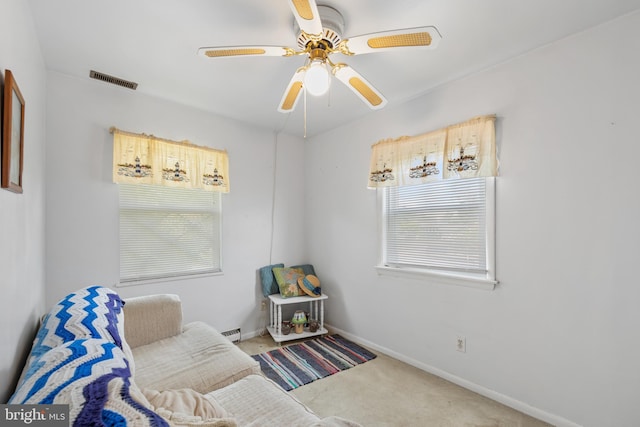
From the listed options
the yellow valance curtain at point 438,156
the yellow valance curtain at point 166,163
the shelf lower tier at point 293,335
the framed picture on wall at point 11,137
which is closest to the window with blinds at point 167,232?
the yellow valance curtain at point 166,163

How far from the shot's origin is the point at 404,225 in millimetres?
2795

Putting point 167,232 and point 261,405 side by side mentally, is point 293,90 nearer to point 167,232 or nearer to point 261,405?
point 261,405

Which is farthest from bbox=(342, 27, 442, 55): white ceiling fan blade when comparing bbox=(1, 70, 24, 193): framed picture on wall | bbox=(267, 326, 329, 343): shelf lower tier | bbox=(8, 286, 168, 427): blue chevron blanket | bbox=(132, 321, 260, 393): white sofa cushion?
bbox=(267, 326, 329, 343): shelf lower tier

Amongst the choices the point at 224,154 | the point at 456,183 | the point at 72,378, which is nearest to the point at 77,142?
the point at 224,154

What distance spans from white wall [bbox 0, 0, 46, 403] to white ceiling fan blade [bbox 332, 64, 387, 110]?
1434mm

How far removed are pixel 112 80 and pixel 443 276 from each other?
10.5ft

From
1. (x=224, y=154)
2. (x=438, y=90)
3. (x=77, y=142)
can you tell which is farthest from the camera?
(x=224, y=154)

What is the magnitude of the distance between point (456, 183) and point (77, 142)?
314cm

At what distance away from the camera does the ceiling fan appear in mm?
1289

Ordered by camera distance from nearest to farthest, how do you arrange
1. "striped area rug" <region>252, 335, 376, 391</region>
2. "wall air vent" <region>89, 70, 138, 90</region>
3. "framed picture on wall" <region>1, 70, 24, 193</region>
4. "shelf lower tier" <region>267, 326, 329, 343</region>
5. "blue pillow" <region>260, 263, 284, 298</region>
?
"framed picture on wall" <region>1, 70, 24, 193</region>, "wall air vent" <region>89, 70, 138, 90</region>, "striped area rug" <region>252, 335, 376, 391</region>, "shelf lower tier" <region>267, 326, 329, 343</region>, "blue pillow" <region>260, 263, 284, 298</region>

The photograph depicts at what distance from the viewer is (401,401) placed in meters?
2.12

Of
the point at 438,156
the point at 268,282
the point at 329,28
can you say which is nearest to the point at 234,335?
the point at 268,282

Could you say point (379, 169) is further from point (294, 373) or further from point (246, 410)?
point (246, 410)

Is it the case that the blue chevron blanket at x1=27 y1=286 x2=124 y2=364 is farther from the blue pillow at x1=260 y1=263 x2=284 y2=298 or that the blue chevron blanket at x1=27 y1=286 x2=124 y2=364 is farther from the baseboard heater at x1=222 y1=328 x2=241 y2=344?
the blue pillow at x1=260 y1=263 x2=284 y2=298
